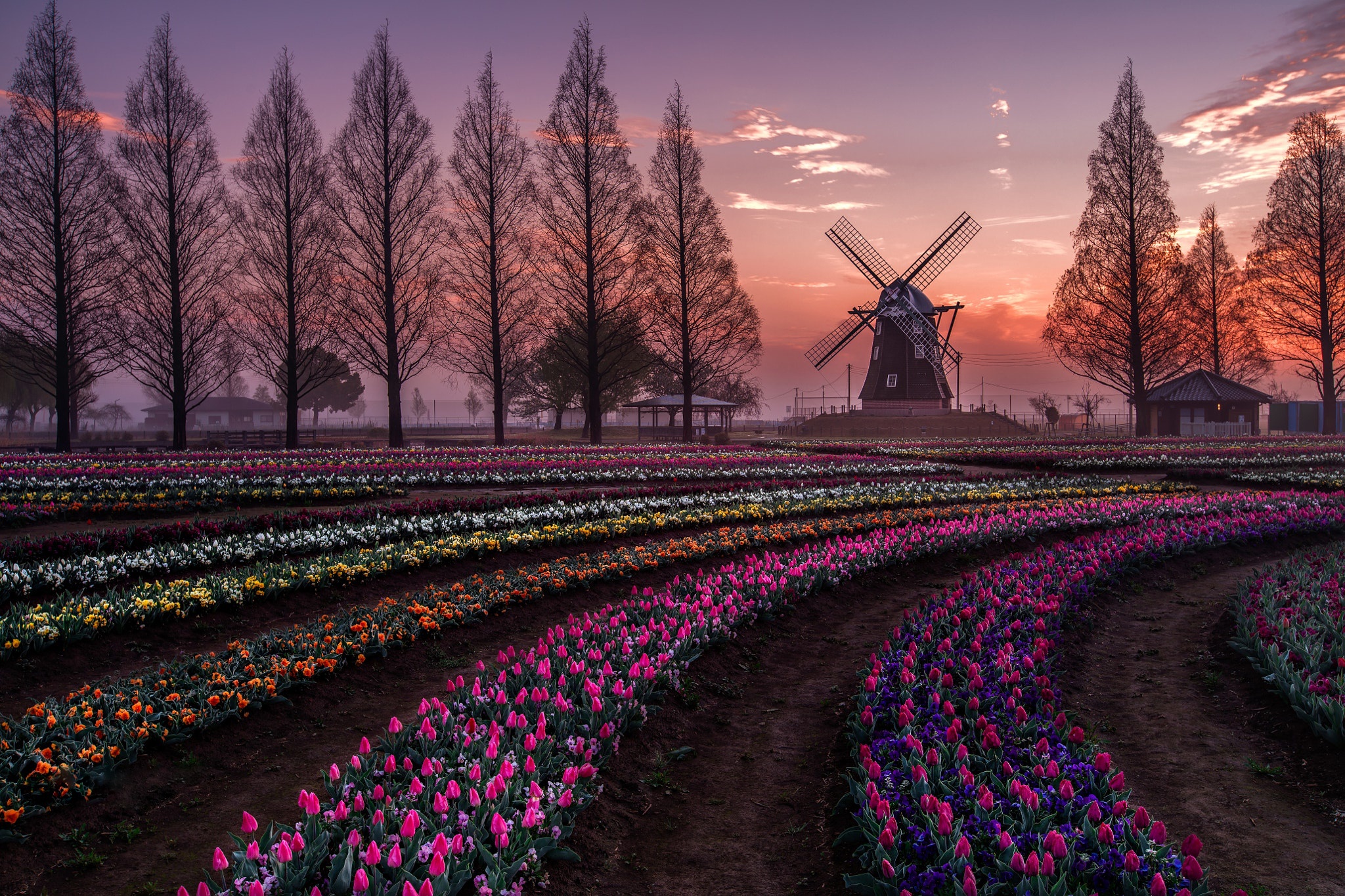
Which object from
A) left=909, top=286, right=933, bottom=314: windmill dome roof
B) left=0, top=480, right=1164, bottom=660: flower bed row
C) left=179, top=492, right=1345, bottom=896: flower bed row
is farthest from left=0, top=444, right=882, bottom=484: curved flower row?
left=909, top=286, right=933, bottom=314: windmill dome roof

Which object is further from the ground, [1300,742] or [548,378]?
[548,378]

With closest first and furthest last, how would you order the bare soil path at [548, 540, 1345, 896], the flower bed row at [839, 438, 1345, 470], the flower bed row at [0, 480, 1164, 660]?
the bare soil path at [548, 540, 1345, 896] < the flower bed row at [0, 480, 1164, 660] < the flower bed row at [839, 438, 1345, 470]

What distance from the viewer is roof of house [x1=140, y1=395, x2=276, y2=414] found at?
122875mm

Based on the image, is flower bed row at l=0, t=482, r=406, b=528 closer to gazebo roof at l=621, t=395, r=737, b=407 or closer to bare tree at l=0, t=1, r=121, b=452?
bare tree at l=0, t=1, r=121, b=452

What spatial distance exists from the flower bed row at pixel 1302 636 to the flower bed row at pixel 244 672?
3.83 meters

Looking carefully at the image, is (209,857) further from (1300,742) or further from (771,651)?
(1300,742)

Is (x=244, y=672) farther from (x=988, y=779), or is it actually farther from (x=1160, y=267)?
(x=1160, y=267)

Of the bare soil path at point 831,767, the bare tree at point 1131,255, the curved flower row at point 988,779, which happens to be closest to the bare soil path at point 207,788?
the bare soil path at point 831,767

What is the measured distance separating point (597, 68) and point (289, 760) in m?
33.7

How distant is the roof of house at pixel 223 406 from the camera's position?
12288 centimetres

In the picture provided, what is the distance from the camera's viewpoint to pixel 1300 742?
5.09 m

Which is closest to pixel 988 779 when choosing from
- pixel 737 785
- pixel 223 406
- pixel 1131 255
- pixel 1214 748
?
pixel 737 785

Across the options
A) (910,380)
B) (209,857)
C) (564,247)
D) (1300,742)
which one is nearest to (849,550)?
(1300,742)

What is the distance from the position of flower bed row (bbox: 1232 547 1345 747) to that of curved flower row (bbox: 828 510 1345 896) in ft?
4.78
